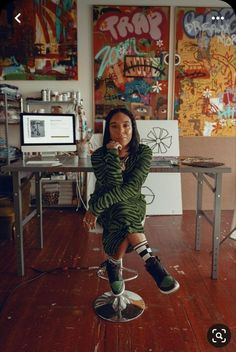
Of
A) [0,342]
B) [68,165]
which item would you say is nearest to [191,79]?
[68,165]

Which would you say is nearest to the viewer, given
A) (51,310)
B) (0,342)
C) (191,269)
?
(0,342)

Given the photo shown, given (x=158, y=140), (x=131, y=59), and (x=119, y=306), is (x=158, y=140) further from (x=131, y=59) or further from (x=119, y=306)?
(x=119, y=306)

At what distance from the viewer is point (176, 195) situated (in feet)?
11.8

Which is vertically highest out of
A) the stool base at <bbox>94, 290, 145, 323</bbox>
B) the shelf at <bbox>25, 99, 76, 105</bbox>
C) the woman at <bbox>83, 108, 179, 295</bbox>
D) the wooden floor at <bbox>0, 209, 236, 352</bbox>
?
the shelf at <bbox>25, 99, 76, 105</bbox>

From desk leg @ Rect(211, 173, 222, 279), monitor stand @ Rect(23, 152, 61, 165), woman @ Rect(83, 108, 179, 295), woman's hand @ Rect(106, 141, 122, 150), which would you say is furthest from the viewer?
monitor stand @ Rect(23, 152, 61, 165)

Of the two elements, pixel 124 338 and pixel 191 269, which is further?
pixel 191 269

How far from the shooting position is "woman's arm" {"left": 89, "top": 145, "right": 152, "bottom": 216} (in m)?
1.60

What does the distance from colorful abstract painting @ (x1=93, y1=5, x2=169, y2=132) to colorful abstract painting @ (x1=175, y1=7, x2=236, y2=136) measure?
0.69 ft

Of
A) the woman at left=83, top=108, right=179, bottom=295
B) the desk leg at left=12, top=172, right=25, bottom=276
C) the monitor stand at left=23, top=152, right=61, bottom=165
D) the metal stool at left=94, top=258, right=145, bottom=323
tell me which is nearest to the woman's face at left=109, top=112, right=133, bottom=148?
the woman at left=83, top=108, right=179, bottom=295

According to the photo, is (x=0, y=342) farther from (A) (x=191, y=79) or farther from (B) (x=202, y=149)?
(A) (x=191, y=79)

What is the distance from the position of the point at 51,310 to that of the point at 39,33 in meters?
3.12

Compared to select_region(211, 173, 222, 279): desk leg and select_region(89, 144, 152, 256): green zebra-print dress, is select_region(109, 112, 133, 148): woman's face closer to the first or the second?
select_region(89, 144, 152, 256): green zebra-print dress

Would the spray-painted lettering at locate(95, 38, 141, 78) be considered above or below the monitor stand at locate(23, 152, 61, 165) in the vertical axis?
above

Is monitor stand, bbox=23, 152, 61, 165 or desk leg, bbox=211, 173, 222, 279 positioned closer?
desk leg, bbox=211, 173, 222, 279
